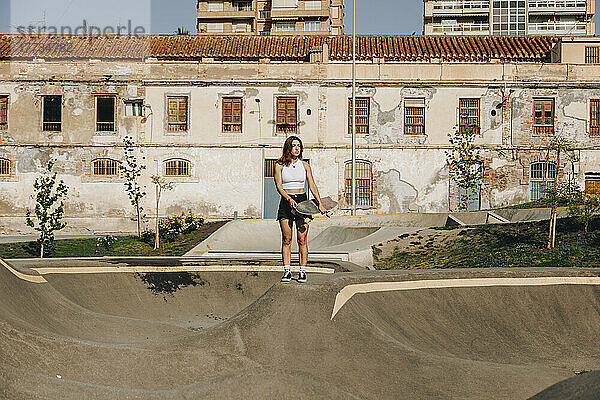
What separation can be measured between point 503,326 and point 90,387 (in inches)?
182

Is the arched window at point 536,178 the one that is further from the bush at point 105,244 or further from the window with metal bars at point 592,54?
the bush at point 105,244

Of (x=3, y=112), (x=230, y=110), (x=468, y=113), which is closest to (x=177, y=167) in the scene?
(x=230, y=110)

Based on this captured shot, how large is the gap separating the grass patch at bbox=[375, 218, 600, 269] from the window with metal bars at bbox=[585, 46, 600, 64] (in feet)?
75.5

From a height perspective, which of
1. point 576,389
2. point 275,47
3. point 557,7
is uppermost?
point 557,7

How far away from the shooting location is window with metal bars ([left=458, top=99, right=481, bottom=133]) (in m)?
31.4

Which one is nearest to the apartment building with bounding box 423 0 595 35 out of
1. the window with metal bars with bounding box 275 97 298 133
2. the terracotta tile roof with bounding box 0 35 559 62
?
the terracotta tile roof with bounding box 0 35 559 62

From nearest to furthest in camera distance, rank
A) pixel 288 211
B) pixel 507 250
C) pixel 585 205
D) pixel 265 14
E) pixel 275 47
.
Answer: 1. pixel 288 211
2. pixel 507 250
3. pixel 585 205
4. pixel 275 47
5. pixel 265 14

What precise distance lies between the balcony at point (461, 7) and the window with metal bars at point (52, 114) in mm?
48133

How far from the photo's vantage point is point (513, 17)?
220 ft

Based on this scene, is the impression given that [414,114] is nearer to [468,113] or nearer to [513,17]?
[468,113]

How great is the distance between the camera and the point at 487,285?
8031mm

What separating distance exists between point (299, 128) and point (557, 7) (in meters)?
47.6

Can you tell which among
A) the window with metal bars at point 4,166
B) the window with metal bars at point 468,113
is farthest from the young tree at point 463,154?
the window with metal bars at point 4,166

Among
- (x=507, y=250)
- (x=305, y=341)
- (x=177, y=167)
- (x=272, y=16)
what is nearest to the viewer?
(x=305, y=341)
